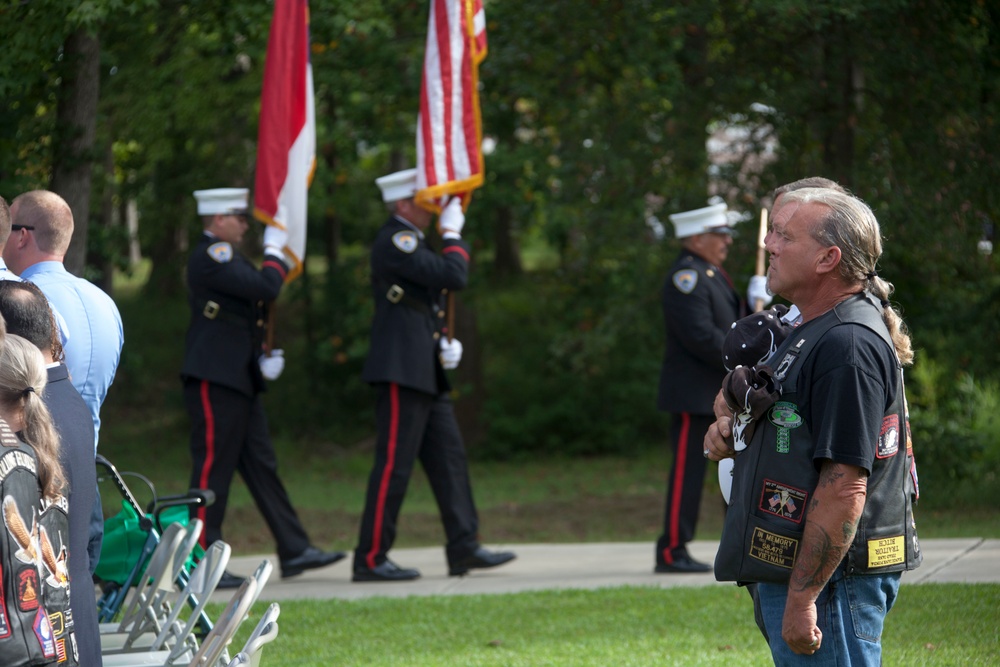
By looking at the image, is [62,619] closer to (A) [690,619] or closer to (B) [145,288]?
(A) [690,619]

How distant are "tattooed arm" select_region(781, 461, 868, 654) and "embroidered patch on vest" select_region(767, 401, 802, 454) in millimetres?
110

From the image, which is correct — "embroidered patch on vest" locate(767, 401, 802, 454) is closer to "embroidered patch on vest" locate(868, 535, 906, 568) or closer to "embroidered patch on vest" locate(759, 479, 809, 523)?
"embroidered patch on vest" locate(759, 479, 809, 523)

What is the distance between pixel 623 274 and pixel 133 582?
7410 millimetres

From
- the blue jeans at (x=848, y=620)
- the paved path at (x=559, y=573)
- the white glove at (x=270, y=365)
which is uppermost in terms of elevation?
the white glove at (x=270, y=365)

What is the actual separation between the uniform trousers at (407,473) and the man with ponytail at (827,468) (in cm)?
419

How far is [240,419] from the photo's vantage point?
7.11 meters

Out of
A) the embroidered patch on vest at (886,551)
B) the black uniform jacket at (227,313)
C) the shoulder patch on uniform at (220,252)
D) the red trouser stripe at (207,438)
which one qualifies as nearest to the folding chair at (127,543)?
the red trouser stripe at (207,438)

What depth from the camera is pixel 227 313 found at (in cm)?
719

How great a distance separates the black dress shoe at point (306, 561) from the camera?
23.7 feet

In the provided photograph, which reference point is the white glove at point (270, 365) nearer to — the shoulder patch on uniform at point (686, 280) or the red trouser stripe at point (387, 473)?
the red trouser stripe at point (387, 473)

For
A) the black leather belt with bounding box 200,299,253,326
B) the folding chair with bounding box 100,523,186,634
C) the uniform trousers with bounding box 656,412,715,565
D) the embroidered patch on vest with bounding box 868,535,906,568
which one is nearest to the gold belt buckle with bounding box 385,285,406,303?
the black leather belt with bounding box 200,299,253,326

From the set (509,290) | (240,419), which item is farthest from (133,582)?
(509,290)

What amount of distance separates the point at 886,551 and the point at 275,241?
4896 mm

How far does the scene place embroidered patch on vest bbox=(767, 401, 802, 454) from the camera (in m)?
2.91
